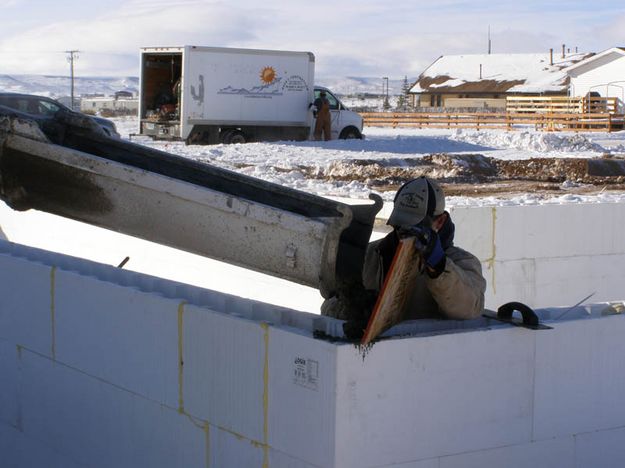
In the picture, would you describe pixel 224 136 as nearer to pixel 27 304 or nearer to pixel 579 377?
pixel 27 304

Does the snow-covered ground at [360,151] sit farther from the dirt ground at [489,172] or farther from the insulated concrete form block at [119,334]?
the insulated concrete form block at [119,334]

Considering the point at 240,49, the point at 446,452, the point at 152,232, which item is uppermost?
the point at 240,49

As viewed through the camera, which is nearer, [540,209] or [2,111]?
[2,111]

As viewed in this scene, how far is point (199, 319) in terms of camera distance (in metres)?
5.16

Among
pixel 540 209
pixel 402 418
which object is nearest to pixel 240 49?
pixel 540 209

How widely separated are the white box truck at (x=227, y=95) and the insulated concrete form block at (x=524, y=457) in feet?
82.0

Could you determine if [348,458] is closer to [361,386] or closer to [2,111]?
[361,386]

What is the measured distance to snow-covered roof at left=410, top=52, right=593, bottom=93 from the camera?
84.7 metres

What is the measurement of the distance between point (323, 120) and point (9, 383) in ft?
78.8

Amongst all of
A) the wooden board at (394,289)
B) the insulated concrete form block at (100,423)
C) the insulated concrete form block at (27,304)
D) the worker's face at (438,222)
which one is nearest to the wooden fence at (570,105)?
the insulated concrete form block at (27,304)

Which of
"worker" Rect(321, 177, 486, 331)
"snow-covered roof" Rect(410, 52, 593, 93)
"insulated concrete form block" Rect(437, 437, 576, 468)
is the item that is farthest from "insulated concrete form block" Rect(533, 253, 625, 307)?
"snow-covered roof" Rect(410, 52, 593, 93)

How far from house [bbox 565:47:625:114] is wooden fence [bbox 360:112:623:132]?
14.7m

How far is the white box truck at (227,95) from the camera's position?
29.5 meters

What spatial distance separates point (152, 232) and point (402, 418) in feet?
6.29
